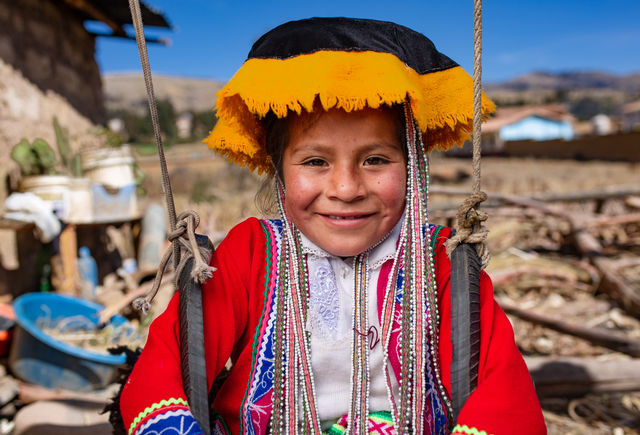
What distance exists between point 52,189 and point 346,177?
135 inches

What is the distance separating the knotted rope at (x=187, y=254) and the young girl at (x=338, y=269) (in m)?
0.10

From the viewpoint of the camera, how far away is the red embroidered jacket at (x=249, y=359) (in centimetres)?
106

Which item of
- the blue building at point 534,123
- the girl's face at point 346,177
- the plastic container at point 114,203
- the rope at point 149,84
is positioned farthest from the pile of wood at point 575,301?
the blue building at point 534,123

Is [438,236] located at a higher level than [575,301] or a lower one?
higher

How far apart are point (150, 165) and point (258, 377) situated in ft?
54.4

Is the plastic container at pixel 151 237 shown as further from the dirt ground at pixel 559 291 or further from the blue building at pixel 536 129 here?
the blue building at pixel 536 129

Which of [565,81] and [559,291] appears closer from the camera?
[559,291]

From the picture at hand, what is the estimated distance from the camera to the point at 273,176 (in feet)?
5.09

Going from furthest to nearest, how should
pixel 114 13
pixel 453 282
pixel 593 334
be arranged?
pixel 114 13
pixel 593 334
pixel 453 282

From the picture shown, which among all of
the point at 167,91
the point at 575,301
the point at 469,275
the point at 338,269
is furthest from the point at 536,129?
the point at 167,91

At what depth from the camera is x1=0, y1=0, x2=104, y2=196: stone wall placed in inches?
151

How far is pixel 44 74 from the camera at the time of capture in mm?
4434

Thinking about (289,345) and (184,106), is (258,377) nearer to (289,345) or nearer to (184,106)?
(289,345)

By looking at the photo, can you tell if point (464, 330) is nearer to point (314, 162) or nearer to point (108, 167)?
point (314, 162)
